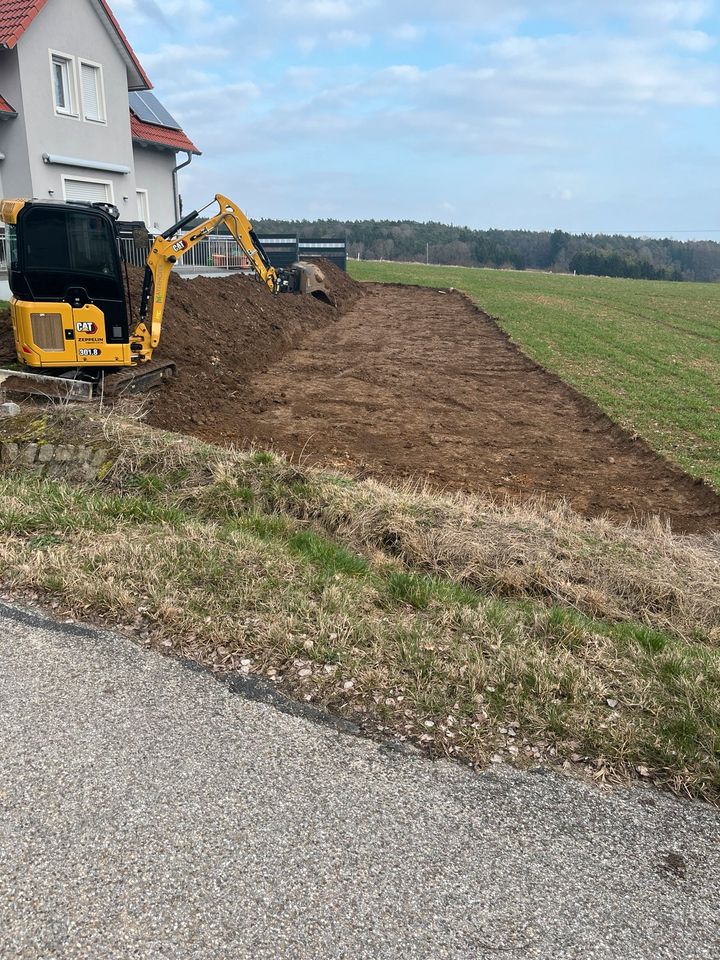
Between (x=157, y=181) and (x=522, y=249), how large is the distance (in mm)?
109184

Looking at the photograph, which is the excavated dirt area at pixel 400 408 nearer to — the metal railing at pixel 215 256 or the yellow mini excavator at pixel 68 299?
the yellow mini excavator at pixel 68 299

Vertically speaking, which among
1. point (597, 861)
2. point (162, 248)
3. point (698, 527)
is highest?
point (162, 248)

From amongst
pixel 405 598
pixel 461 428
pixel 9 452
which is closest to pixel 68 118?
Result: pixel 461 428

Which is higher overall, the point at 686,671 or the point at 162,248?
the point at 162,248

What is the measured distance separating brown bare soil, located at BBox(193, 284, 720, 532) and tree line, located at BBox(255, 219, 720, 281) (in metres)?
80.7

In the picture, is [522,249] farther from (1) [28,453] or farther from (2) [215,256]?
(1) [28,453]

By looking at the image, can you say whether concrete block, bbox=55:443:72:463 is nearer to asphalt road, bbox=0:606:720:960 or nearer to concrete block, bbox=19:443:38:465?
concrete block, bbox=19:443:38:465

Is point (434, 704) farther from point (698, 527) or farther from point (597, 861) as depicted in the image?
point (698, 527)

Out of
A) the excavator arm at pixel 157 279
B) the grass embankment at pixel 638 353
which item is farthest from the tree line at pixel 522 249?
the excavator arm at pixel 157 279

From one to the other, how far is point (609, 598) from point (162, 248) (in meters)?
9.93

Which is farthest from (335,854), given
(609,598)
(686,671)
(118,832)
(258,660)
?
(609,598)

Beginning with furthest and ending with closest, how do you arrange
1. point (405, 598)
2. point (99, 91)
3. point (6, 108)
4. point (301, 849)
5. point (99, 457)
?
point (99, 91) → point (6, 108) → point (99, 457) → point (405, 598) → point (301, 849)

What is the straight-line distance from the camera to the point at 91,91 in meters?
23.0

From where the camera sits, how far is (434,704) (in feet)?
11.8
